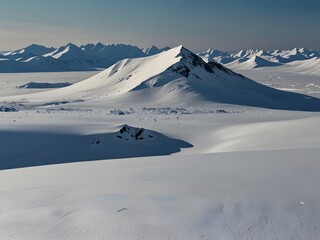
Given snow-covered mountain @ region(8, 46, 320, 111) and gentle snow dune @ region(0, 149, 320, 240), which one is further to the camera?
snow-covered mountain @ region(8, 46, 320, 111)

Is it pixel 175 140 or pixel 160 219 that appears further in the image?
pixel 175 140

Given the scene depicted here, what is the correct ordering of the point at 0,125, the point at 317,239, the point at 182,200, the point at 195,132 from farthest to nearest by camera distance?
the point at 195,132 → the point at 0,125 → the point at 182,200 → the point at 317,239

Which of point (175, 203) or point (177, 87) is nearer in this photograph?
point (175, 203)

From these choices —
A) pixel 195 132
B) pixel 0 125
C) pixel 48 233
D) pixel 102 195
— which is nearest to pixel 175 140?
pixel 195 132

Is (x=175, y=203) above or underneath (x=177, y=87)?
underneath

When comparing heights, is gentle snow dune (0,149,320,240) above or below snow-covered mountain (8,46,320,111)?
below

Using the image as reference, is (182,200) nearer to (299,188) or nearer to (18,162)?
(299,188)

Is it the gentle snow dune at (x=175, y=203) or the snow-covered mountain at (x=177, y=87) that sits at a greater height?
the snow-covered mountain at (x=177, y=87)

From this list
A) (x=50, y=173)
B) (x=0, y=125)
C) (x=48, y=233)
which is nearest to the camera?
(x=48, y=233)
